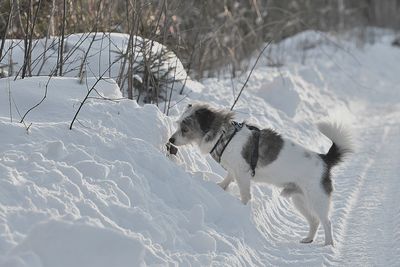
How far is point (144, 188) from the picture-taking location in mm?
5297

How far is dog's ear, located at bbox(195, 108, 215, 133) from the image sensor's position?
6.53 meters

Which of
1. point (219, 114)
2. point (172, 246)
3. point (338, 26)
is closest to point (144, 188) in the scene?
point (172, 246)

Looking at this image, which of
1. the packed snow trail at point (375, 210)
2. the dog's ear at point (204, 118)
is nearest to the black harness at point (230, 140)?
the dog's ear at point (204, 118)

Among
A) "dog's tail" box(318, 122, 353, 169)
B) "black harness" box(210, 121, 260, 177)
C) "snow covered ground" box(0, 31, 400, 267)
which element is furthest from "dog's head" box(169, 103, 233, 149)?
"dog's tail" box(318, 122, 353, 169)

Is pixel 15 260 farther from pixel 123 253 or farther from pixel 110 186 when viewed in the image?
pixel 110 186

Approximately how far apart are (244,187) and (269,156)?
0.42 meters

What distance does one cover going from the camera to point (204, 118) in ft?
21.5

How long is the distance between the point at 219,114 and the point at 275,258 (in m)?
1.79

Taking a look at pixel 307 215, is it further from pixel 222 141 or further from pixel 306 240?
pixel 222 141

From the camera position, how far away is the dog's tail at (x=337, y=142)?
6.26 metres

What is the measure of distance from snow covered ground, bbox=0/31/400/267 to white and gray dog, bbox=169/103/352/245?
25cm

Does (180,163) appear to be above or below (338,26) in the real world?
above

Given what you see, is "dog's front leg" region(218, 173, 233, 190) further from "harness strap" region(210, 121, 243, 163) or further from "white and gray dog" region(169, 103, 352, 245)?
"harness strap" region(210, 121, 243, 163)

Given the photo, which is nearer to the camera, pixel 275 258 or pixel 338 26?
pixel 275 258
